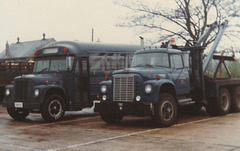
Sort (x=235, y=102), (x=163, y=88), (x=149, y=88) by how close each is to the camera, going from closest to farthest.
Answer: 1. (x=149, y=88)
2. (x=163, y=88)
3. (x=235, y=102)

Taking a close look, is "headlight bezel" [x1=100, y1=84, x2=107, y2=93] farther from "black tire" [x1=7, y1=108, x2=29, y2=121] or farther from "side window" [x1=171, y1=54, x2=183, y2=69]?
"black tire" [x1=7, y1=108, x2=29, y2=121]

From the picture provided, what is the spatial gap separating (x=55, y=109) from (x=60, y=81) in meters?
1.03

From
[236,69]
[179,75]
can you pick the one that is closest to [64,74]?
[179,75]

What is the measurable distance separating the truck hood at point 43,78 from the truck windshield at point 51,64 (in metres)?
0.38

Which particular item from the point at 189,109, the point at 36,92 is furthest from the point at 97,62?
the point at 189,109

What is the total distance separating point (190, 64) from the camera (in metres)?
12.8

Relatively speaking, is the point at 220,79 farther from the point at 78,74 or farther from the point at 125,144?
the point at 125,144

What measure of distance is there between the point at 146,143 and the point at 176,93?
3554mm

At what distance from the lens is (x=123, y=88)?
1068 cm

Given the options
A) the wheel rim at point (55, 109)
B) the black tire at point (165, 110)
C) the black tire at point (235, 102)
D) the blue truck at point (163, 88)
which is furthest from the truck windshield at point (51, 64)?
the black tire at point (235, 102)

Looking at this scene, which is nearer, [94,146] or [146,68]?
[94,146]

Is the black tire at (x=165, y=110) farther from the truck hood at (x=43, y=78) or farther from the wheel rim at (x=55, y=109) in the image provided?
the truck hood at (x=43, y=78)

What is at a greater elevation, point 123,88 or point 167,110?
point 123,88

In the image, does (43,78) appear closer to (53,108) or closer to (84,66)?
(53,108)
